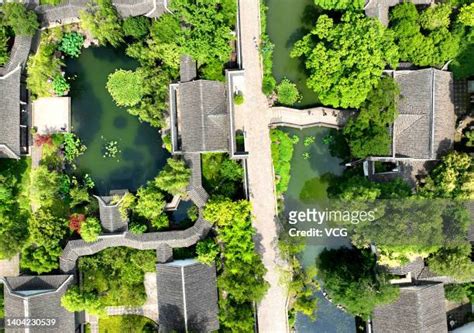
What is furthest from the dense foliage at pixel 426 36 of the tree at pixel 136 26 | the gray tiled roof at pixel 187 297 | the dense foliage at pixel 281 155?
the gray tiled roof at pixel 187 297

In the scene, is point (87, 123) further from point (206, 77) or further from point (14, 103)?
point (206, 77)

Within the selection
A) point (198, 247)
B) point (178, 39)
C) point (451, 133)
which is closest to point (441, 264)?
point (451, 133)

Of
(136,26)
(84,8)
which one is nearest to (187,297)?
(136,26)

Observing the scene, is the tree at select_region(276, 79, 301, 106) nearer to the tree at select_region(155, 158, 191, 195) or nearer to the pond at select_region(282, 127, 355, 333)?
the pond at select_region(282, 127, 355, 333)

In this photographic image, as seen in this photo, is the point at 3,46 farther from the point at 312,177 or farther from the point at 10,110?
the point at 312,177

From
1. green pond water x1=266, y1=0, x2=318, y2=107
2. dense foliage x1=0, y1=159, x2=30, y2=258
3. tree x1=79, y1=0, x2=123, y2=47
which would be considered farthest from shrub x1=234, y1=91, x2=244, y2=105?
dense foliage x1=0, y1=159, x2=30, y2=258

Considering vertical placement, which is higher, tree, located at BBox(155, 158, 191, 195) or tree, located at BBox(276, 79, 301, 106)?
tree, located at BBox(276, 79, 301, 106)
